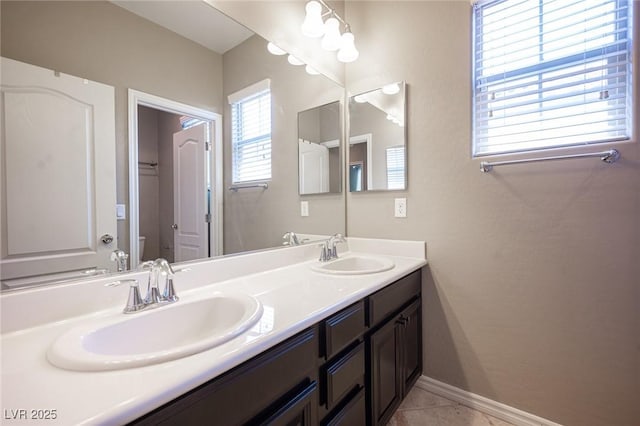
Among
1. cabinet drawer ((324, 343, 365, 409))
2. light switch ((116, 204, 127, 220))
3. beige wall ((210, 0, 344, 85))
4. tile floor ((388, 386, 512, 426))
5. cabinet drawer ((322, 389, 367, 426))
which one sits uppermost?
beige wall ((210, 0, 344, 85))

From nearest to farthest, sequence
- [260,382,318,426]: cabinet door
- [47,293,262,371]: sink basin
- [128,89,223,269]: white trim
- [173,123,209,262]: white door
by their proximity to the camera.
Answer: [47,293,262,371]: sink basin < [260,382,318,426]: cabinet door < [128,89,223,269]: white trim < [173,123,209,262]: white door

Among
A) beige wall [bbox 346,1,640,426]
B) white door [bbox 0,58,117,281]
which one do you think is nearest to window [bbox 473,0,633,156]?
beige wall [bbox 346,1,640,426]

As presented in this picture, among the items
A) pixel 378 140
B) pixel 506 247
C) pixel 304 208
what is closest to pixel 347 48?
pixel 378 140

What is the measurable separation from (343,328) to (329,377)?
6.3 inches

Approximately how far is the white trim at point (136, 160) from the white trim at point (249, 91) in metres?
0.12

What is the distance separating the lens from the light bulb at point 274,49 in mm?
1493

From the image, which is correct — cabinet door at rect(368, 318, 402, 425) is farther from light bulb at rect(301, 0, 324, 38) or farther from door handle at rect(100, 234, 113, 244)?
light bulb at rect(301, 0, 324, 38)

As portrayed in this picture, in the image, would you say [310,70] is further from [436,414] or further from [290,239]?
[436,414]

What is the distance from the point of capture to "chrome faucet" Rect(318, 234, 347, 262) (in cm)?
170

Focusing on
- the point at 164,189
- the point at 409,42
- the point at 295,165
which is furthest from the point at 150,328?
the point at 409,42

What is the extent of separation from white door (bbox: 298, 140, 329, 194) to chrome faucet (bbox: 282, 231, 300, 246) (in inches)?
11.1

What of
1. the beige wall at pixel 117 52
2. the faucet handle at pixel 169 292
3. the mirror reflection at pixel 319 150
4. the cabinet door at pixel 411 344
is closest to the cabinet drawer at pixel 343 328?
the cabinet door at pixel 411 344

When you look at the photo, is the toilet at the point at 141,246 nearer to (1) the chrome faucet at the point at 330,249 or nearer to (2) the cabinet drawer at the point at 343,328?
(2) the cabinet drawer at the point at 343,328

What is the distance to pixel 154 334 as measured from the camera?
2.74 ft
